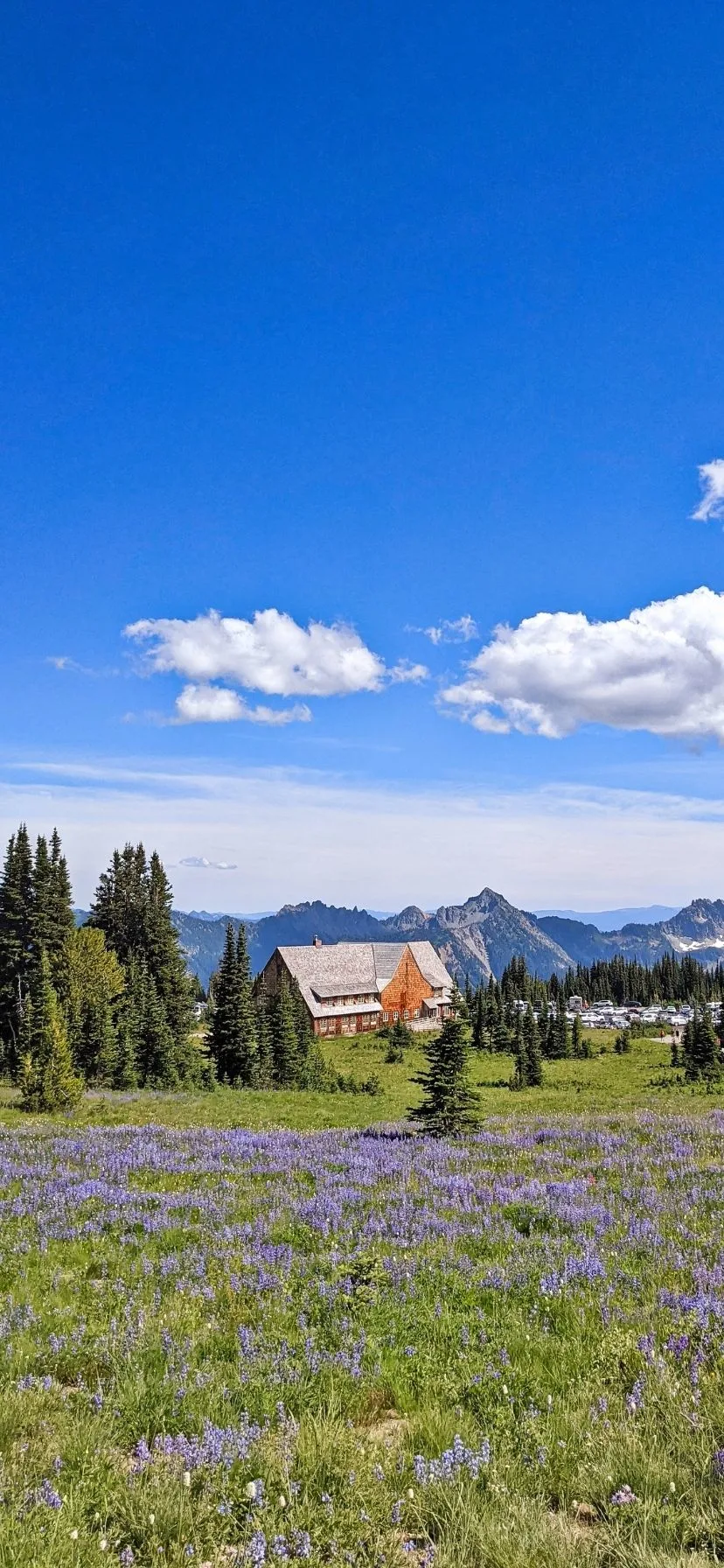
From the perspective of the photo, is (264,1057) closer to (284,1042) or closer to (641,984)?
(284,1042)

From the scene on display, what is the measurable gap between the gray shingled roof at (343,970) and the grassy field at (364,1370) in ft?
270

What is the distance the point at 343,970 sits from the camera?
3878 inches

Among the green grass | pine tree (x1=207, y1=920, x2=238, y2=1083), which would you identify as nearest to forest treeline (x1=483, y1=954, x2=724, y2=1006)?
the green grass

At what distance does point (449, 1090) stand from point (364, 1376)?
15.0 meters

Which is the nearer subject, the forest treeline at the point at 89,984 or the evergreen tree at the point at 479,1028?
the forest treeline at the point at 89,984

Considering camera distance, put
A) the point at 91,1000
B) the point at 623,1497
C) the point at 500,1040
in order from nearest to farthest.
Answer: the point at 623,1497 < the point at 91,1000 < the point at 500,1040

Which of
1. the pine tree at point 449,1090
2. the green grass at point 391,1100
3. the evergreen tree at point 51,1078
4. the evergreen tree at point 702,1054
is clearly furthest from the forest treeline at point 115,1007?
the evergreen tree at point 702,1054

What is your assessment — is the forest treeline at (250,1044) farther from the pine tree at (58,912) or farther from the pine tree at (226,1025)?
the pine tree at (58,912)

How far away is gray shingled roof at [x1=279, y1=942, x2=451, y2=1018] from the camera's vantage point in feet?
303

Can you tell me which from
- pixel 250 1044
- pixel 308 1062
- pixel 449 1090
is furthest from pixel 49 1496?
pixel 308 1062

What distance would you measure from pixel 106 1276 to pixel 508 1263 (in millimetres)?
4215

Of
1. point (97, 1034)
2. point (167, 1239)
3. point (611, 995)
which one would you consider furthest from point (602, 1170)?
point (611, 995)

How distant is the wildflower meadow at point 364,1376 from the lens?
4.22 m

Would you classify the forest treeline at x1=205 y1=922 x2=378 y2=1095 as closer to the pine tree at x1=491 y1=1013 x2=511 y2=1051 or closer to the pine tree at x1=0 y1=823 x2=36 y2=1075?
the pine tree at x1=0 y1=823 x2=36 y2=1075
